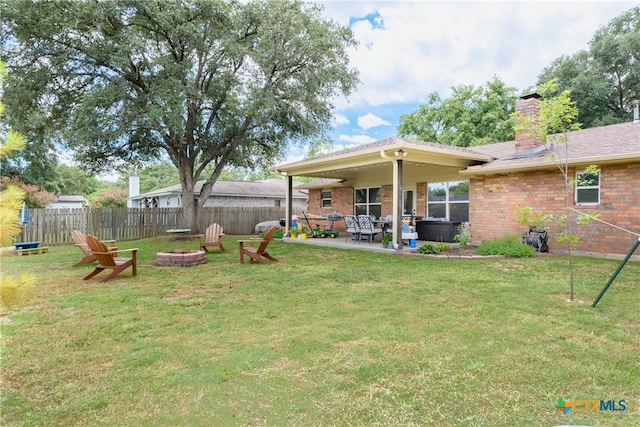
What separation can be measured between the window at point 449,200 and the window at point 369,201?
262cm

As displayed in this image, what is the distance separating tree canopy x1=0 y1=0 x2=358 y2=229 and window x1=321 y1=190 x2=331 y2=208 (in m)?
3.76

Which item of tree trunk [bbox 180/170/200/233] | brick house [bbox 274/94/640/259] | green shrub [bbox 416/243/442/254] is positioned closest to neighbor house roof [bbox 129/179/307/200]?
tree trunk [bbox 180/170/200/233]

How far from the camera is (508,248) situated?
9.06 metres

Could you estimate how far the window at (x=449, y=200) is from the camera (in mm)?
12109

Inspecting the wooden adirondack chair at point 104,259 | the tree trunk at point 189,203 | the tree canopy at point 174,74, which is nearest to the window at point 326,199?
the tree canopy at point 174,74

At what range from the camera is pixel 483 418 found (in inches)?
89.1

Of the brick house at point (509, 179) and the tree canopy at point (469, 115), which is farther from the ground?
the tree canopy at point (469, 115)

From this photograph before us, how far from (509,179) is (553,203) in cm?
140

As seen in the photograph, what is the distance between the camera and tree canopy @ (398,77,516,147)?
2415cm

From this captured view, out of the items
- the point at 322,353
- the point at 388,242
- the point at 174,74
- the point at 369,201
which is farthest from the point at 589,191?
the point at 174,74

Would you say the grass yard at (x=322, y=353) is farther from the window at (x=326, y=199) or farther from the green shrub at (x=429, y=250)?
the window at (x=326, y=199)

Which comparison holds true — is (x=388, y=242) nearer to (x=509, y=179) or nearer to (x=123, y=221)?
(x=509, y=179)

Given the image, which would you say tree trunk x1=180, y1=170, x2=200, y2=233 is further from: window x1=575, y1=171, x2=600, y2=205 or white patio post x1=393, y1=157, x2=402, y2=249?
window x1=575, y1=171, x2=600, y2=205

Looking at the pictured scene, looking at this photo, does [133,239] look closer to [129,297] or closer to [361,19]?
[129,297]
